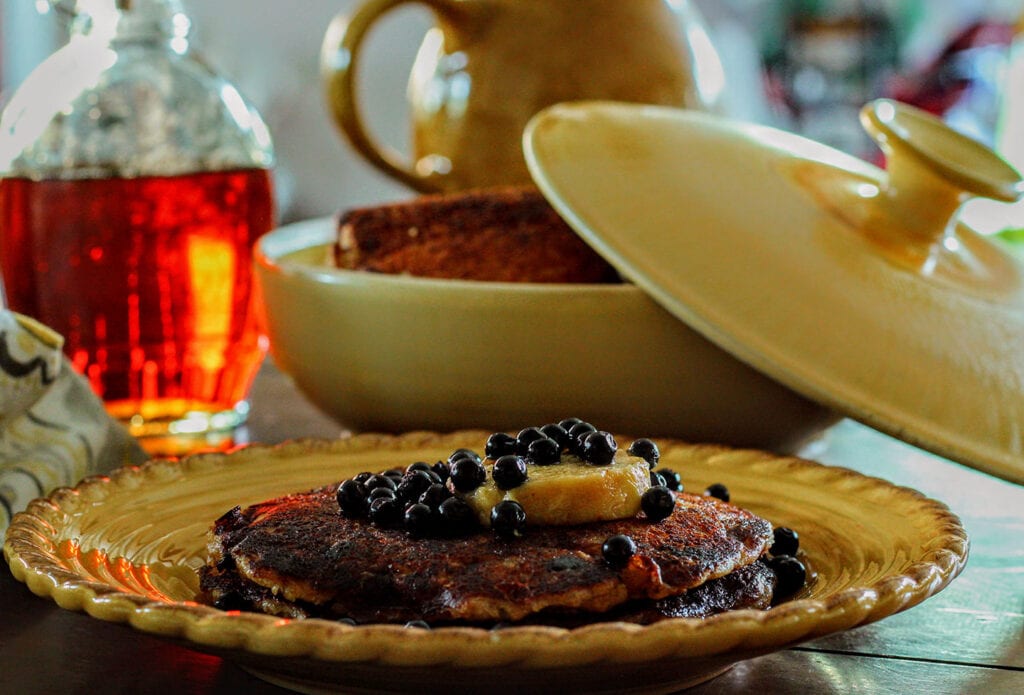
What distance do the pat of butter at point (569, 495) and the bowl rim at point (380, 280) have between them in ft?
0.95

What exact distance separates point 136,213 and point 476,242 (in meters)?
0.25

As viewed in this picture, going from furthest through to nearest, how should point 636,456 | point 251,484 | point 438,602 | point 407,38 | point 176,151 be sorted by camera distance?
1. point 407,38
2. point 176,151
3. point 251,484
4. point 636,456
5. point 438,602

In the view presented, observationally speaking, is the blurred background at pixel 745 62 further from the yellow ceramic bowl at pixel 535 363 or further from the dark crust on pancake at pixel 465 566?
the dark crust on pancake at pixel 465 566

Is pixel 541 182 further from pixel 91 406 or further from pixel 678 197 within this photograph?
pixel 91 406

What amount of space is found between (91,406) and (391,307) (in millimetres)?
210

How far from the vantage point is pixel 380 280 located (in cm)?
86

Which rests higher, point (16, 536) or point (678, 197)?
point (678, 197)

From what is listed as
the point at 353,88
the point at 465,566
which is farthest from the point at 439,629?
the point at 353,88

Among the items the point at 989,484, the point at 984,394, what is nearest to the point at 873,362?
the point at 984,394

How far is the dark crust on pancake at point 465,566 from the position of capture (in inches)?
18.3

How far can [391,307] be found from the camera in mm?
854

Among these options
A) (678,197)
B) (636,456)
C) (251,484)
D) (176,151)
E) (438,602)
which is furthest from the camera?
(176,151)

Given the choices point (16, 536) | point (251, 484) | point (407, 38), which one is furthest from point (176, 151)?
point (407, 38)

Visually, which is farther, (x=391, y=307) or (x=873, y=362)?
(x=391, y=307)
